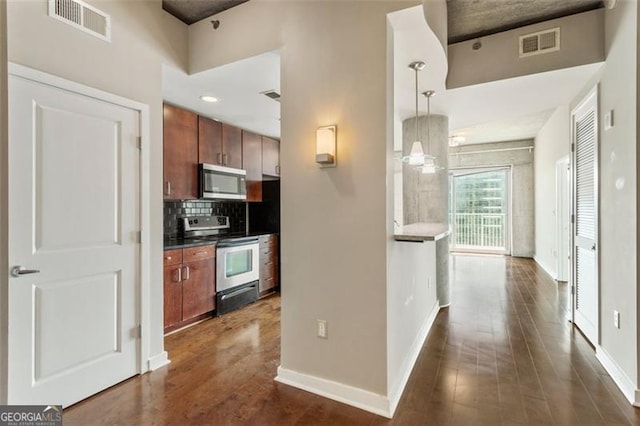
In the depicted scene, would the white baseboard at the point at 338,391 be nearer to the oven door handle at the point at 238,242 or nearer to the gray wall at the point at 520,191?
the oven door handle at the point at 238,242

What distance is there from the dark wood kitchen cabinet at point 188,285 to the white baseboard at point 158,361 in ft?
2.09

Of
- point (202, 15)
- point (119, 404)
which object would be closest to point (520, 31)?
point (202, 15)

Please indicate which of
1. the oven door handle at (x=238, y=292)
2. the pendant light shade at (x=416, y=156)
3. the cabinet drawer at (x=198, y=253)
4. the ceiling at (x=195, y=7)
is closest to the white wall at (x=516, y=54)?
the pendant light shade at (x=416, y=156)

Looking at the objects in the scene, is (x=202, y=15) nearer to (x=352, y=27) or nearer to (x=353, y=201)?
(x=352, y=27)

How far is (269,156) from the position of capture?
5.20 meters

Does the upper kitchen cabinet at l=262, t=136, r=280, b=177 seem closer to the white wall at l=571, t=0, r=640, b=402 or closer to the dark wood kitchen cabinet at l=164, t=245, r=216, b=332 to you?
the dark wood kitchen cabinet at l=164, t=245, r=216, b=332

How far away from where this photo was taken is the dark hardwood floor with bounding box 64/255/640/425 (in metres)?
2.00

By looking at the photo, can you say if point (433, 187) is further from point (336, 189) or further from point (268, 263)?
point (268, 263)

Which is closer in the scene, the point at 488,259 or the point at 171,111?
the point at 171,111

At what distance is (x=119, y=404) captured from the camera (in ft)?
7.07

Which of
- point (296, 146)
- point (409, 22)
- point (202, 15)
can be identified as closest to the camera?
point (409, 22)

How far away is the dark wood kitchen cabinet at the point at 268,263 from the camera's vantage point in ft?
15.4

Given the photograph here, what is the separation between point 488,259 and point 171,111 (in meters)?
7.27

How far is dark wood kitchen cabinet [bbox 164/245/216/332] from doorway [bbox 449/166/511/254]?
7200mm
